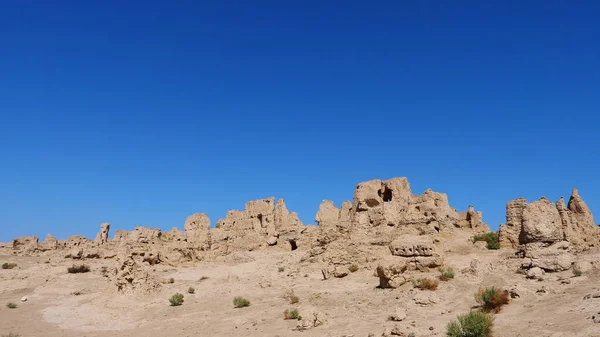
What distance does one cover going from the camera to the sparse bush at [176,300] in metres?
16.9

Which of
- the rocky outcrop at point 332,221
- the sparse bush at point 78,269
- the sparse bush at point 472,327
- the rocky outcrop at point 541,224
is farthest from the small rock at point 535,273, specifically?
the sparse bush at point 78,269

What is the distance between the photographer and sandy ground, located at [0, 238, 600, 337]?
9.77m

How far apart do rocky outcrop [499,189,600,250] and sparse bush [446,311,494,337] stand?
7194 mm

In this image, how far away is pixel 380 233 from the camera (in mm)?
22109

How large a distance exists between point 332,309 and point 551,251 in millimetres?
7345

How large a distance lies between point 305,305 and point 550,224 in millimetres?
9021

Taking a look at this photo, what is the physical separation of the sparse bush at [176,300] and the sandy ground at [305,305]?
1.23ft

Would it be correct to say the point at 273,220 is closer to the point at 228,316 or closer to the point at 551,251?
the point at 228,316

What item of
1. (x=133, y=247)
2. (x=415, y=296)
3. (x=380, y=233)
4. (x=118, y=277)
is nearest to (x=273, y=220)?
(x=133, y=247)

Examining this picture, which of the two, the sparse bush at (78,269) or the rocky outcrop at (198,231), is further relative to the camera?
the rocky outcrop at (198,231)

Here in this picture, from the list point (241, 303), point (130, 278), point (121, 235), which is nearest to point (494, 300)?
point (241, 303)

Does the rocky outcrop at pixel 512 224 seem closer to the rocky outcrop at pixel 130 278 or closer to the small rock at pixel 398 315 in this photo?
the small rock at pixel 398 315

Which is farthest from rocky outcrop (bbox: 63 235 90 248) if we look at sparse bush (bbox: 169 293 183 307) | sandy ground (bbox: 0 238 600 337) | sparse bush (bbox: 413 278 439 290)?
sparse bush (bbox: 413 278 439 290)

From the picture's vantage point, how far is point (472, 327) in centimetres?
842
